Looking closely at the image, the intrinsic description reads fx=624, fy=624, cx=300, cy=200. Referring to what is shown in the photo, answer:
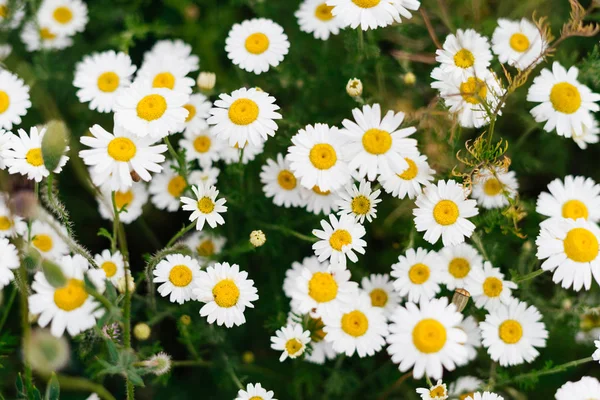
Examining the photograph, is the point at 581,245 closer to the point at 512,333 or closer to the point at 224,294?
the point at 512,333

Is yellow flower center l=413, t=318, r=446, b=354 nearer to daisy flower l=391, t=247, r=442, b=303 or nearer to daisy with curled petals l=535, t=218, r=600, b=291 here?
daisy flower l=391, t=247, r=442, b=303

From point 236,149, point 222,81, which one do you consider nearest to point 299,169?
point 236,149

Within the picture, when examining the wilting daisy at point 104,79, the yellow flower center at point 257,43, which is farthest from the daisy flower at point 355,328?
the wilting daisy at point 104,79

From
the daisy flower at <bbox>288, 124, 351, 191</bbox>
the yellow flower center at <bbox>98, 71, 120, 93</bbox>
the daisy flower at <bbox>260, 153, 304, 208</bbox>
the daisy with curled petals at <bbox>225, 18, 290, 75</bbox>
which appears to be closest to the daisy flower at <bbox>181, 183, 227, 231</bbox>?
the daisy flower at <bbox>288, 124, 351, 191</bbox>

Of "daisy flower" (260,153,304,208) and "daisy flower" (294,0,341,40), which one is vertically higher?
"daisy flower" (294,0,341,40)

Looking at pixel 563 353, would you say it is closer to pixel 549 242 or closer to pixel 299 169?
pixel 549 242

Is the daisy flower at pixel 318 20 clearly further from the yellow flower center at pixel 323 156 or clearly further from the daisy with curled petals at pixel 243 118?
the yellow flower center at pixel 323 156
